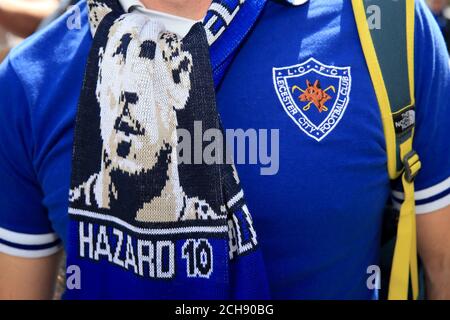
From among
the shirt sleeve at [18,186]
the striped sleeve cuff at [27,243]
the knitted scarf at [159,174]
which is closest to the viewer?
the knitted scarf at [159,174]

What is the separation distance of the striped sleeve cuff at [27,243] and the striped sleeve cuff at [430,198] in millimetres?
758

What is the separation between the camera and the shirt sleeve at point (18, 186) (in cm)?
155

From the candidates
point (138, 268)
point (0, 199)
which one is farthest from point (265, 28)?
point (0, 199)

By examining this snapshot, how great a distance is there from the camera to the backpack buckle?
1.48m

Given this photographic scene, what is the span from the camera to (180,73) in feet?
4.74

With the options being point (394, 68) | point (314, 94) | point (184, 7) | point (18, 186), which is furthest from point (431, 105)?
point (18, 186)

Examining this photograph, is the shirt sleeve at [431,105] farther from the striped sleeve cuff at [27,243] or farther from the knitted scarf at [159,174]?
the striped sleeve cuff at [27,243]

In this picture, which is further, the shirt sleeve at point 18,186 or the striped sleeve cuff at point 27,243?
the striped sleeve cuff at point 27,243

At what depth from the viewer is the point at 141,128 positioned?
143 centimetres

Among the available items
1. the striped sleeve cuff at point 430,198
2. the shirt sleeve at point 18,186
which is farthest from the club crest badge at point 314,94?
the shirt sleeve at point 18,186

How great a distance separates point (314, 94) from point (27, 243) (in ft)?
2.35

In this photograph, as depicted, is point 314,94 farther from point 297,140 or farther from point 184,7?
point 184,7

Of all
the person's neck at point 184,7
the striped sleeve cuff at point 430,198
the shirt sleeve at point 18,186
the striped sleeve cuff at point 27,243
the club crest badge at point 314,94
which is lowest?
the striped sleeve cuff at point 27,243

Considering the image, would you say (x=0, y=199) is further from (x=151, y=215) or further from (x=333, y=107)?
(x=333, y=107)
